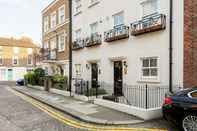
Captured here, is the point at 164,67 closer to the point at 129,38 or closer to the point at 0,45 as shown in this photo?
the point at 129,38

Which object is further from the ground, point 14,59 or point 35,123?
point 14,59

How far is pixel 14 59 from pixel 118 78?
4197 cm

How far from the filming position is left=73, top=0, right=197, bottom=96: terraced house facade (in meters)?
9.60

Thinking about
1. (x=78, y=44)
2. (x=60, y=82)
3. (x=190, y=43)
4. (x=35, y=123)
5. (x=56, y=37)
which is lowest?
(x=35, y=123)

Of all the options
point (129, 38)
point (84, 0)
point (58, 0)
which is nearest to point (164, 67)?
point (129, 38)

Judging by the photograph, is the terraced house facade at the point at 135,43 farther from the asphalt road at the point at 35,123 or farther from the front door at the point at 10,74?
the front door at the point at 10,74

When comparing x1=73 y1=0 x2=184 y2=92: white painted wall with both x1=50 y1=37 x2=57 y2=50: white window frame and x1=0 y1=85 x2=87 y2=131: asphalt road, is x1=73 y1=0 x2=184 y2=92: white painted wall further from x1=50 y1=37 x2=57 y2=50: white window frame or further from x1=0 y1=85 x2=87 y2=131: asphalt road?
x1=50 y1=37 x2=57 y2=50: white window frame

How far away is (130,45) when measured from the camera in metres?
12.2

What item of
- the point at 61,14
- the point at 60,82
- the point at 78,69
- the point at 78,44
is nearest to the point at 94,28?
the point at 78,44

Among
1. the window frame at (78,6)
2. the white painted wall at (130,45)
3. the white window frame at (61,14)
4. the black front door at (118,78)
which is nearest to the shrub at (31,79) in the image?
the white window frame at (61,14)

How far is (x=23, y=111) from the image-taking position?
33.6 feet

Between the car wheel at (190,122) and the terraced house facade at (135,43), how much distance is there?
3.25 m

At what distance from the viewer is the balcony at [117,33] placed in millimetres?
12334

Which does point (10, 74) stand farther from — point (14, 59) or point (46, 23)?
point (46, 23)
